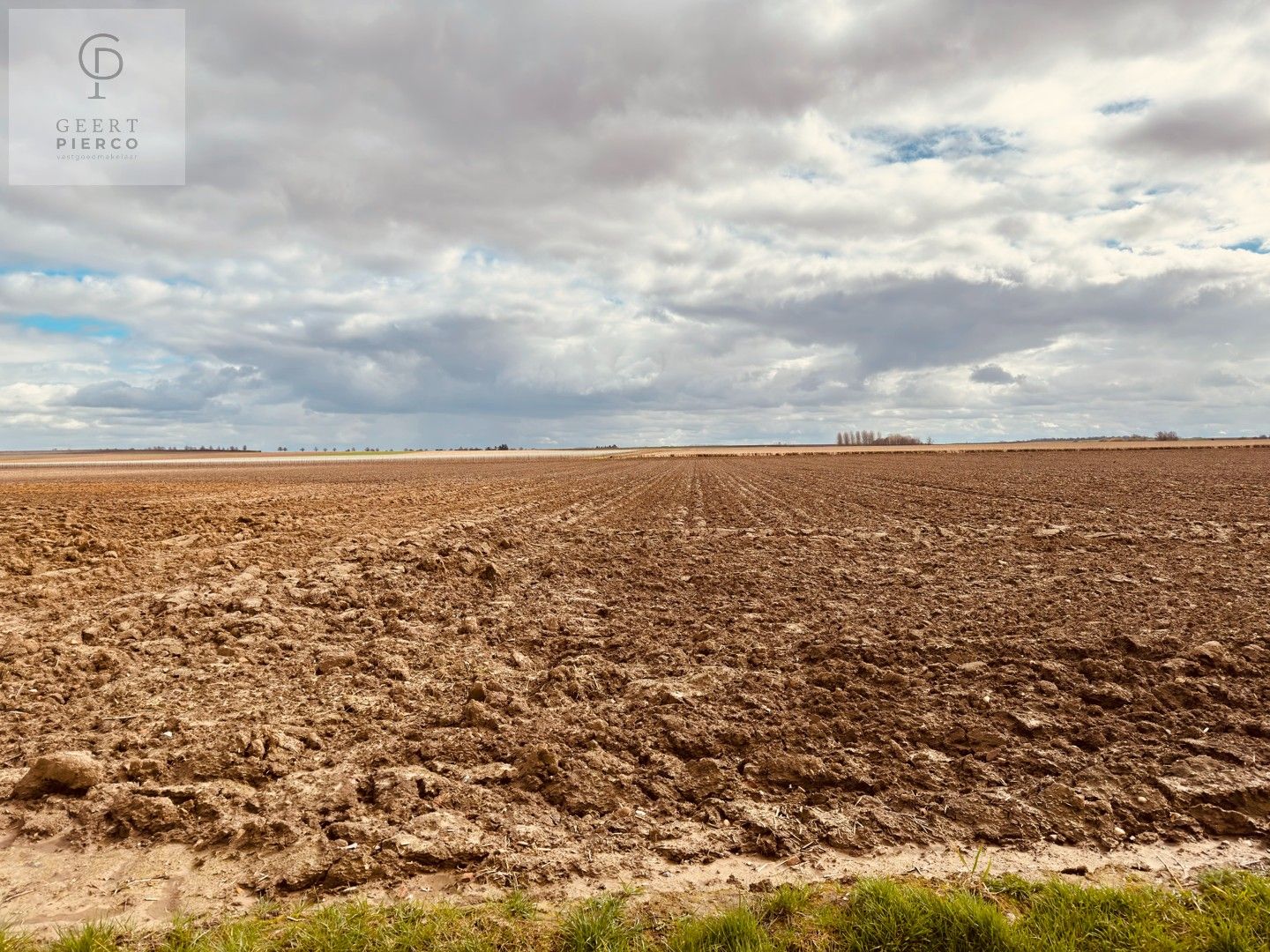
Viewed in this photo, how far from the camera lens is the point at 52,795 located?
5211 mm

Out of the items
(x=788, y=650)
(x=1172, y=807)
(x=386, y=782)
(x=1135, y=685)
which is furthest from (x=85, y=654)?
(x=1135, y=685)

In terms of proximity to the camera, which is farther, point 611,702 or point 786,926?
point 611,702

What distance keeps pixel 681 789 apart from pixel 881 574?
7.94 meters

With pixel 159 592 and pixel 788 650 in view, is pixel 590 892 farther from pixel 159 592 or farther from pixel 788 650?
pixel 159 592

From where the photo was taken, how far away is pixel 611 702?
6840mm

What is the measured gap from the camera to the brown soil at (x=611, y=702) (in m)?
4.71

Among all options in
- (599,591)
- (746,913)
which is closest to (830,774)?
(746,913)

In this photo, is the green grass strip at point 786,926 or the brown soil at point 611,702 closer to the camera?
the green grass strip at point 786,926

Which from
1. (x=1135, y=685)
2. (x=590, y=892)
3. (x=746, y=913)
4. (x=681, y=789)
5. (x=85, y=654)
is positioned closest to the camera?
(x=746, y=913)

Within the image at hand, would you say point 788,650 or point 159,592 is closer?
point 788,650

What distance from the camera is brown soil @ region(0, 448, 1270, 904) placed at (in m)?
4.71

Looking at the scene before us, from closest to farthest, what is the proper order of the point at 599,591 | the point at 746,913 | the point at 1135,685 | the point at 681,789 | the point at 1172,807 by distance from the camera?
the point at 746,913, the point at 1172,807, the point at 681,789, the point at 1135,685, the point at 599,591

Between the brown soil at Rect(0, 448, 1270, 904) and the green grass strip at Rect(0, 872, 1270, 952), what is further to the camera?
the brown soil at Rect(0, 448, 1270, 904)

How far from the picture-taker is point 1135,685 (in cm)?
677
